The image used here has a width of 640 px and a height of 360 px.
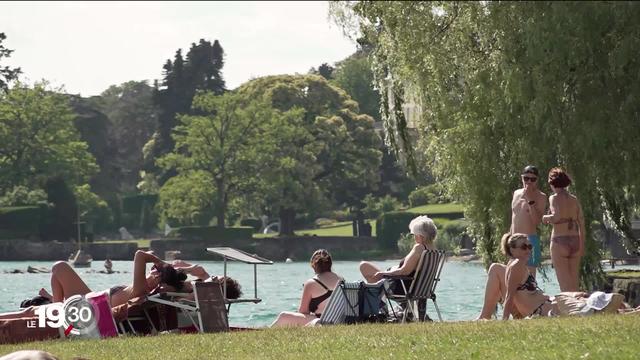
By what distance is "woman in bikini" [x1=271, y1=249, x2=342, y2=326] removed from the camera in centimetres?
1599

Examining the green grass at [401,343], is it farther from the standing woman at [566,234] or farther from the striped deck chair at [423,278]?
the standing woman at [566,234]

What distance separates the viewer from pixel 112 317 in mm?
15344

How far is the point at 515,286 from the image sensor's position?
1495 centimetres

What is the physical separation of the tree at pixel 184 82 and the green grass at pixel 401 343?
107555 millimetres

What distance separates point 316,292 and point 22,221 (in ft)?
288

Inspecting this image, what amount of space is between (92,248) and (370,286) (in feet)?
296

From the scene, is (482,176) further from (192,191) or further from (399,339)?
(192,191)

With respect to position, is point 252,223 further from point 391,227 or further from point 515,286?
point 515,286

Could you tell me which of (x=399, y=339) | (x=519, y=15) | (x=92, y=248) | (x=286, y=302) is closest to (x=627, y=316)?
(x=399, y=339)

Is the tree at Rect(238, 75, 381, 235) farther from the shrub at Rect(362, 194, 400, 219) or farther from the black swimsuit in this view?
the black swimsuit

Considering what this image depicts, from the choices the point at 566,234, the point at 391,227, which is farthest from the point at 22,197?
the point at 566,234

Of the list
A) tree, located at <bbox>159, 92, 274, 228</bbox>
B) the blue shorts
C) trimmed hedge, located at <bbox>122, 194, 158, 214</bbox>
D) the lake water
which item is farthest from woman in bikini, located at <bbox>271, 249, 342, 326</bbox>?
trimmed hedge, located at <bbox>122, 194, 158, 214</bbox>

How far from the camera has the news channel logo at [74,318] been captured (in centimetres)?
1516

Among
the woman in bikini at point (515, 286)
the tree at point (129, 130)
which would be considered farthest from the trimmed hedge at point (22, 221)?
the woman in bikini at point (515, 286)
